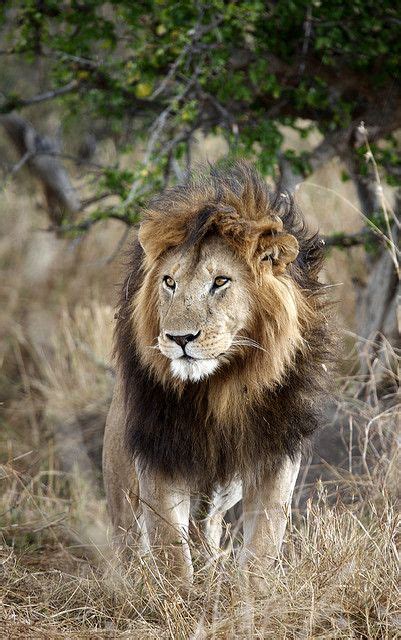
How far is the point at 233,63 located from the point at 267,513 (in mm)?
3919

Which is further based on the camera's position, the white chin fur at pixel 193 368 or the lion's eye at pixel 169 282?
the lion's eye at pixel 169 282

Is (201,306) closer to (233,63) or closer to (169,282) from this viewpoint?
(169,282)

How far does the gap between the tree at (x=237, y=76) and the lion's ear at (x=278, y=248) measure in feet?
8.25

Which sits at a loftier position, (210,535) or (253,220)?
(253,220)

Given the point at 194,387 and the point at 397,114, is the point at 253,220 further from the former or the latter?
the point at 397,114

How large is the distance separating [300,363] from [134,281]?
0.85 metres

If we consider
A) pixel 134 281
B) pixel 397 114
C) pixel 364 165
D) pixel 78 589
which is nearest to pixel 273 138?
pixel 364 165

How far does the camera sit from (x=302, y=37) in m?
7.54

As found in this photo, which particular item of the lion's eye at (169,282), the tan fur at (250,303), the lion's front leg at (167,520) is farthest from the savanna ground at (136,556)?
the lion's eye at (169,282)

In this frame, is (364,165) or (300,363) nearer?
(300,363)

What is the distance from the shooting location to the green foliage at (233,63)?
23.5 feet

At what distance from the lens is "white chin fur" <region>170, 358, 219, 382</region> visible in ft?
13.6

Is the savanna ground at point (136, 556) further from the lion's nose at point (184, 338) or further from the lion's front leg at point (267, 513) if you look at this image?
the lion's nose at point (184, 338)

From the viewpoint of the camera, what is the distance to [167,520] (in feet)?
15.1
